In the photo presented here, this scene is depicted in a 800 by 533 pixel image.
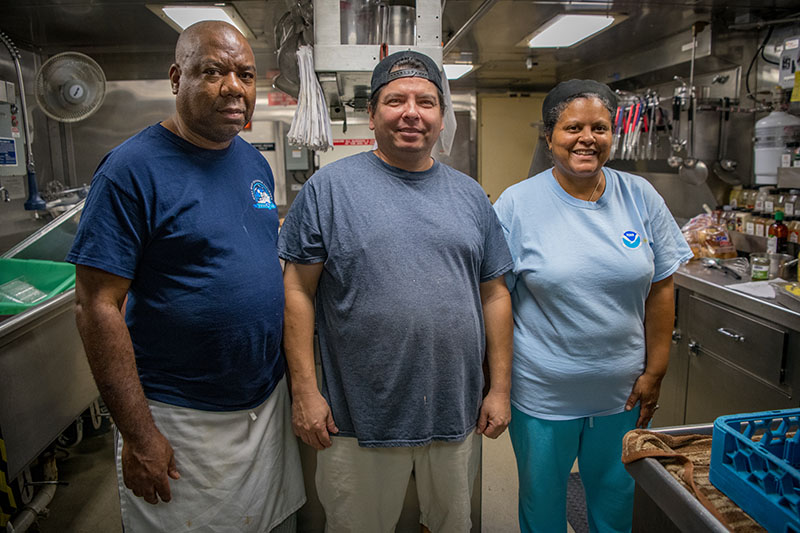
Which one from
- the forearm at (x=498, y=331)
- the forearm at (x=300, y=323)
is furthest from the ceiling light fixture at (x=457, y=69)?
the forearm at (x=300, y=323)

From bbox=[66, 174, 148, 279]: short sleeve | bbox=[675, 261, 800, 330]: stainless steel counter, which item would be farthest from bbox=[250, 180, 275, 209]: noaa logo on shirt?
bbox=[675, 261, 800, 330]: stainless steel counter

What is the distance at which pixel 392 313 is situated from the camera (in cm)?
124

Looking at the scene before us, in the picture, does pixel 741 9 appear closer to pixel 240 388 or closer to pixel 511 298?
pixel 511 298

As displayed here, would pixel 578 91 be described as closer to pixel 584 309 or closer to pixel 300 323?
pixel 584 309

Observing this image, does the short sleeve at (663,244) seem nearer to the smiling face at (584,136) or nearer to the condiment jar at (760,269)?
the smiling face at (584,136)

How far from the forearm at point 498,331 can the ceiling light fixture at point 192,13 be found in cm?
→ 240

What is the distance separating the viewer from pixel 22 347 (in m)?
1.99

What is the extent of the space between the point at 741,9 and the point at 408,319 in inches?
118

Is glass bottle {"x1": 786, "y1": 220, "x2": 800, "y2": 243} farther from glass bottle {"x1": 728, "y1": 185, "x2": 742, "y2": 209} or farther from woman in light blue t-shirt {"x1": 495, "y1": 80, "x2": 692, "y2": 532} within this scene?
woman in light blue t-shirt {"x1": 495, "y1": 80, "x2": 692, "y2": 532}

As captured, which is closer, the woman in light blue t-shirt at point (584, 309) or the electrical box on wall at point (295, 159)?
the woman in light blue t-shirt at point (584, 309)

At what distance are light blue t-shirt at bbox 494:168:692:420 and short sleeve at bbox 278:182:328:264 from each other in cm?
55

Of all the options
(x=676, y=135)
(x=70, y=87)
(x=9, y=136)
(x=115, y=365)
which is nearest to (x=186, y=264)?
(x=115, y=365)

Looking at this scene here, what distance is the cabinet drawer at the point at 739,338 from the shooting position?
2.03 m

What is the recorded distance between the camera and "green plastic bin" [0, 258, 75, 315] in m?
2.32
